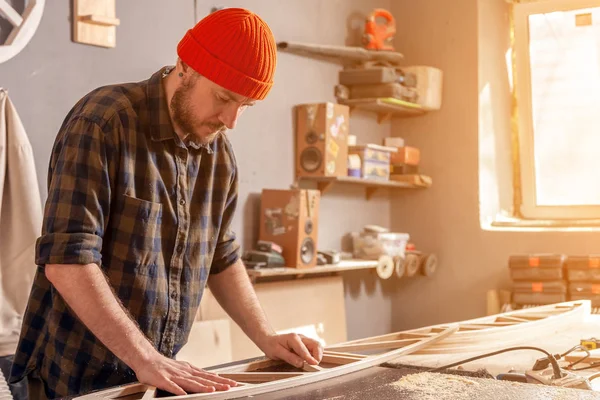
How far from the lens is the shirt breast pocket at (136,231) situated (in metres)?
1.84

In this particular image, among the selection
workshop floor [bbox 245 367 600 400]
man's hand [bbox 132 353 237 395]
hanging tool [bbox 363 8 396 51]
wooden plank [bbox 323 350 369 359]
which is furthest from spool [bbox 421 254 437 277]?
man's hand [bbox 132 353 237 395]

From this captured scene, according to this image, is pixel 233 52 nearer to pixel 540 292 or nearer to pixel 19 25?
pixel 19 25

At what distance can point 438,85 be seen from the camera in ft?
16.7

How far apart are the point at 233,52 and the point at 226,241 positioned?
2.01ft

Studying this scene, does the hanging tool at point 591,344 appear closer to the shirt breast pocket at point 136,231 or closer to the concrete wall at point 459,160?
the shirt breast pocket at point 136,231

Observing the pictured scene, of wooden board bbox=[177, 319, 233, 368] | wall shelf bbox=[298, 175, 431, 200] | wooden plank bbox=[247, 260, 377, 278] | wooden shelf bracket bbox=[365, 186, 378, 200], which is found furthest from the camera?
wooden shelf bracket bbox=[365, 186, 378, 200]

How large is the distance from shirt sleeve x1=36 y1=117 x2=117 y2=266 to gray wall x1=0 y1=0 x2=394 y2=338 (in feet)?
4.61

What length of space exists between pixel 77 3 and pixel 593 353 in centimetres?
239

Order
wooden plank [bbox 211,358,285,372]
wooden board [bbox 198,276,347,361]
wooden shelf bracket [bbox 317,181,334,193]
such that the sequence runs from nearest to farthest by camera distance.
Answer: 1. wooden plank [bbox 211,358,285,372]
2. wooden board [bbox 198,276,347,361]
3. wooden shelf bracket [bbox 317,181,334,193]

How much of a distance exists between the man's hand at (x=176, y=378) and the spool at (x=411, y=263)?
11.1ft

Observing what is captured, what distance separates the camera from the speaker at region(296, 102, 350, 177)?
4285 millimetres

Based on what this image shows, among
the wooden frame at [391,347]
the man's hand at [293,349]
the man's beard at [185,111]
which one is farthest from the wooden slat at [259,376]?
the man's beard at [185,111]

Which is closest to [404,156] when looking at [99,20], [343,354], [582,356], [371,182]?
[371,182]

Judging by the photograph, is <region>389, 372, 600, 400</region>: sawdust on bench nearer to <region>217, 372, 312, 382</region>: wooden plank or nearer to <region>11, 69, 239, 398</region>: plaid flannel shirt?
<region>217, 372, 312, 382</region>: wooden plank
